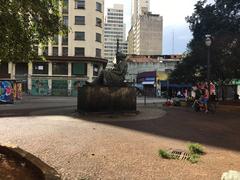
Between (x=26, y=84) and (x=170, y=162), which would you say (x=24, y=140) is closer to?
(x=170, y=162)

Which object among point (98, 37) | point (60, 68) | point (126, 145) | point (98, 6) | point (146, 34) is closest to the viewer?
point (126, 145)

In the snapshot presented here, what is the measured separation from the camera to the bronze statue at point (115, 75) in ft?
65.9

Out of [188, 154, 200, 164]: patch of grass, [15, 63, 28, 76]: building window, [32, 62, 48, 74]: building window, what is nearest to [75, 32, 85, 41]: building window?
[32, 62, 48, 74]: building window

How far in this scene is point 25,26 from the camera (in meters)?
8.32

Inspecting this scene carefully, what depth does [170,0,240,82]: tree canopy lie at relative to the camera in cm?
2844

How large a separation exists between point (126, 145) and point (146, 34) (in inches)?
4414

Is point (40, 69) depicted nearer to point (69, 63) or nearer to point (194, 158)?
point (69, 63)

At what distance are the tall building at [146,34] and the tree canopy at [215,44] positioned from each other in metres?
76.3

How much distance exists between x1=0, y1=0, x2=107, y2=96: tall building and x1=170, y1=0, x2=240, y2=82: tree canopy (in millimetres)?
29828

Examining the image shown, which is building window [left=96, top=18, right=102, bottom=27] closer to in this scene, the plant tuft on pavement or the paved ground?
the paved ground

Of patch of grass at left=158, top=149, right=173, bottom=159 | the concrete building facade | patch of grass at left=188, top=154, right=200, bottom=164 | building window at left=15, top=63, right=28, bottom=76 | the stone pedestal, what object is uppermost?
the concrete building facade

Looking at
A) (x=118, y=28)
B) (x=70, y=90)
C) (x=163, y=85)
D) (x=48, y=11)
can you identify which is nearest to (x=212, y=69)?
(x=48, y=11)

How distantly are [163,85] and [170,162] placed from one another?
71.6 meters

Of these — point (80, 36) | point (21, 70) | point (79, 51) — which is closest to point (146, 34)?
point (80, 36)
